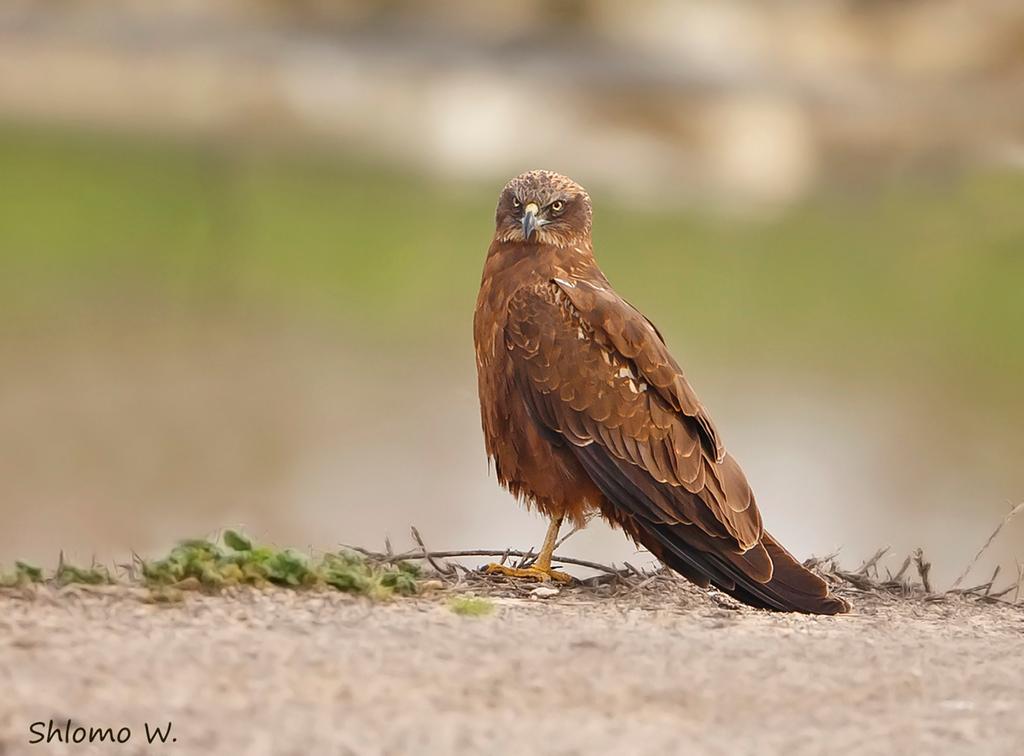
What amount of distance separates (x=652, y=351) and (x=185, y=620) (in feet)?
7.87

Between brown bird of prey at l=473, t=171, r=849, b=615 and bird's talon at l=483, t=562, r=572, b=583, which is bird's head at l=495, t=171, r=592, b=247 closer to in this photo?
brown bird of prey at l=473, t=171, r=849, b=615

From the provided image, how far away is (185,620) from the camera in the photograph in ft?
14.8

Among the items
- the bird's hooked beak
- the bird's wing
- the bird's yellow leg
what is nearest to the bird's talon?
the bird's yellow leg

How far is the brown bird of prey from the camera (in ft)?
19.5

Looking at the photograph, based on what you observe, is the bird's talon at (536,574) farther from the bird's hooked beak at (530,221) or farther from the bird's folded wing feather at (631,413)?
the bird's hooked beak at (530,221)

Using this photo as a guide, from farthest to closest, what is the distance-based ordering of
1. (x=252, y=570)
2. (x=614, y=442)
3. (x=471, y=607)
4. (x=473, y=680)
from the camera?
(x=614, y=442) → (x=252, y=570) → (x=471, y=607) → (x=473, y=680)

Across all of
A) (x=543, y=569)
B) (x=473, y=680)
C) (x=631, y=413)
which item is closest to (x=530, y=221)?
(x=631, y=413)

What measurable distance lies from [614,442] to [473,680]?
216 centimetres

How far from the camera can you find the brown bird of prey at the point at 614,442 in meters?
5.93

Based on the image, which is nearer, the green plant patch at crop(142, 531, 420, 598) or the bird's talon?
the green plant patch at crop(142, 531, 420, 598)

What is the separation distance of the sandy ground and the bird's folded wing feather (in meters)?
0.84

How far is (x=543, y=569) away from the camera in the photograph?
6094 millimetres

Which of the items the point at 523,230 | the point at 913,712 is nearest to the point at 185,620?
the point at 913,712

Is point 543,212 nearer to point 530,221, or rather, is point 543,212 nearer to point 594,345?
point 530,221
